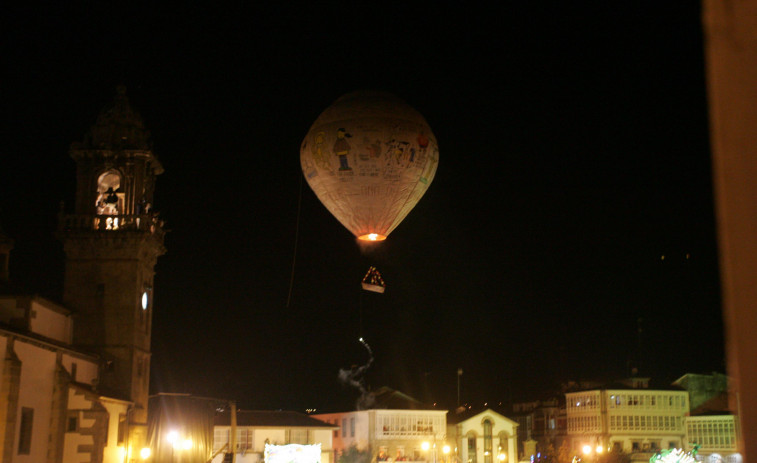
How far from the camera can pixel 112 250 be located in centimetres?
4400

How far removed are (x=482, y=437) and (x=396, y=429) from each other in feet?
35.2

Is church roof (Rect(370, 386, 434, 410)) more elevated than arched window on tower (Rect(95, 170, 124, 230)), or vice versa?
arched window on tower (Rect(95, 170, 124, 230))

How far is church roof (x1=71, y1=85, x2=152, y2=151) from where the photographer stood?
44.8 m

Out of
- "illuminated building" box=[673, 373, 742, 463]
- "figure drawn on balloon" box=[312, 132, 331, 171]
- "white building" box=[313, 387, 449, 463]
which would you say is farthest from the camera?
"white building" box=[313, 387, 449, 463]

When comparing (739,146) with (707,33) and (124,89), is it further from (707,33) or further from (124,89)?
(124,89)

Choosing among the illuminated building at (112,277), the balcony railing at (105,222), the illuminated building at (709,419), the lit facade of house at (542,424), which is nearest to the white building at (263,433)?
the illuminated building at (112,277)

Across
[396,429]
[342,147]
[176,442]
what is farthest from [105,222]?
[396,429]

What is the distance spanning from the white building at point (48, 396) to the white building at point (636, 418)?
1858 inches

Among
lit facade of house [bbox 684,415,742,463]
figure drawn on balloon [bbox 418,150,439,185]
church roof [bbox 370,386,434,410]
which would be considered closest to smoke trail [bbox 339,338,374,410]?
church roof [bbox 370,386,434,410]

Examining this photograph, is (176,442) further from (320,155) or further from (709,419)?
(709,419)

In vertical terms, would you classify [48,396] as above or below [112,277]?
below

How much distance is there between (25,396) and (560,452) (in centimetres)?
4779

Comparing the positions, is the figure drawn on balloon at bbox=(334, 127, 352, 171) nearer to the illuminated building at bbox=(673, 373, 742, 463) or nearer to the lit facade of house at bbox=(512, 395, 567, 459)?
the illuminated building at bbox=(673, 373, 742, 463)

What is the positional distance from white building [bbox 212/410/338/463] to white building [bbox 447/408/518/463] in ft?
46.6
